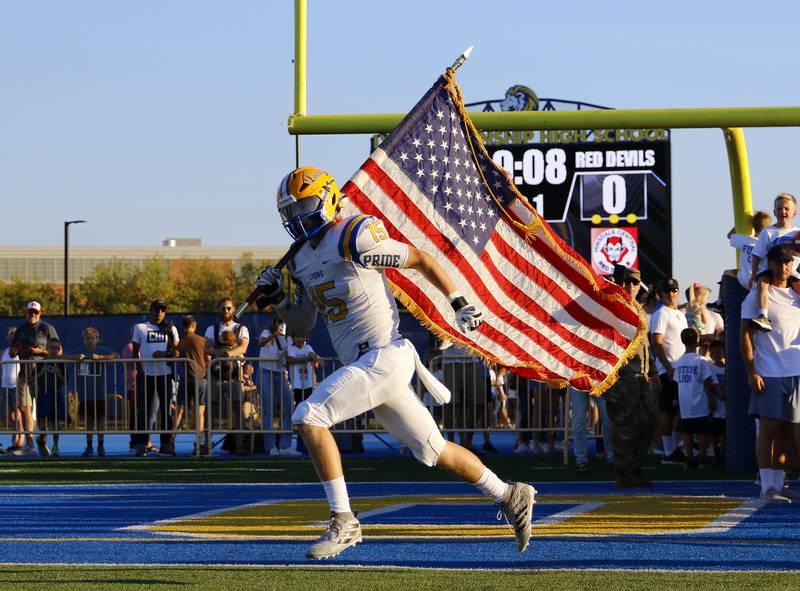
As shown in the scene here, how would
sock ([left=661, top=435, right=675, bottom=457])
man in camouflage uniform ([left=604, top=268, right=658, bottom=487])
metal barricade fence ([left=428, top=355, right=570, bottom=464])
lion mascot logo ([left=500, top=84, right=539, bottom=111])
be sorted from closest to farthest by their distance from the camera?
1. man in camouflage uniform ([left=604, top=268, right=658, bottom=487])
2. sock ([left=661, top=435, right=675, bottom=457])
3. metal barricade fence ([left=428, top=355, right=570, bottom=464])
4. lion mascot logo ([left=500, top=84, right=539, bottom=111])

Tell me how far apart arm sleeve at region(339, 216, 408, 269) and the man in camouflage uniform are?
4714 millimetres

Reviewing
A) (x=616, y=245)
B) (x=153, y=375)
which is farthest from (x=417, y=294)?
(x=616, y=245)

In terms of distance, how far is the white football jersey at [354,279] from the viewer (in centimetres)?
695

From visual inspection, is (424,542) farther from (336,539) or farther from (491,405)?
(491,405)

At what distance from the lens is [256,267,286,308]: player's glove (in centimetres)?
731

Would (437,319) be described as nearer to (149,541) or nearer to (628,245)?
(149,541)

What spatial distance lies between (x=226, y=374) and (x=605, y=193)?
26.1 ft

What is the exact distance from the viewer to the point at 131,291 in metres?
88.3

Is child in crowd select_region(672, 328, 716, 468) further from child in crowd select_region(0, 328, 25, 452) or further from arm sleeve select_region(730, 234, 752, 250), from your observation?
child in crowd select_region(0, 328, 25, 452)

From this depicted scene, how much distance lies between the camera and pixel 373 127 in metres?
11.8

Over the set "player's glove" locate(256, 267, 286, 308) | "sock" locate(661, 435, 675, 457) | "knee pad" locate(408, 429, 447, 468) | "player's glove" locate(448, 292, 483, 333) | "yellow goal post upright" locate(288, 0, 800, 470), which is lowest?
"sock" locate(661, 435, 675, 457)

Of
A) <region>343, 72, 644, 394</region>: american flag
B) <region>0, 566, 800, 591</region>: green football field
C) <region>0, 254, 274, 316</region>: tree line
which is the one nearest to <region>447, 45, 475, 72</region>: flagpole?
<region>343, 72, 644, 394</region>: american flag

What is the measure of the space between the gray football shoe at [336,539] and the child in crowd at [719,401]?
25.1 ft

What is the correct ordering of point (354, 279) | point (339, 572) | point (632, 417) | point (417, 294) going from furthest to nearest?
point (632, 417), point (417, 294), point (354, 279), point (339, 572)
